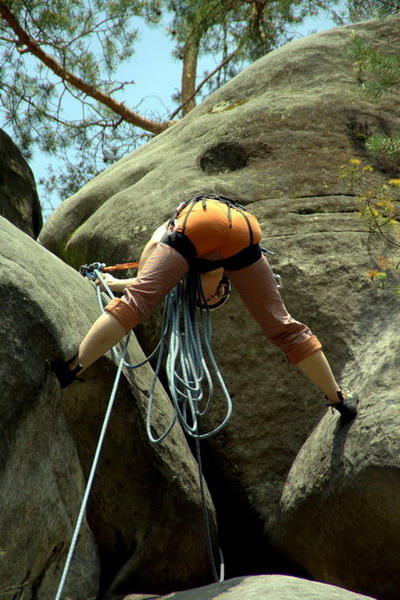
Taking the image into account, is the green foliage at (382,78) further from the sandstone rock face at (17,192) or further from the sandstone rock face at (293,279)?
the sandstone rock face at (17,192)

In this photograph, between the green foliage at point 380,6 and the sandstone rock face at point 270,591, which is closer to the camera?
the sandstone rock face at point 270,591

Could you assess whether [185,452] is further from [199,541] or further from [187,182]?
[187,182]

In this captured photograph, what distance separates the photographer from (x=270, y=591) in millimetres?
2551

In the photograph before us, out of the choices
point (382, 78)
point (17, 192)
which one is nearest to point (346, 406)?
point (382, 78)

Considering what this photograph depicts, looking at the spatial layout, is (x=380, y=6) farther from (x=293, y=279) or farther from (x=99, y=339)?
(x=99, y=339)

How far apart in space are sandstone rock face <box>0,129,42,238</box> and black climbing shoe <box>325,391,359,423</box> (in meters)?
3.65

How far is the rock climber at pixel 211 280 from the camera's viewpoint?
115 inches

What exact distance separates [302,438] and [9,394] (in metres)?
1.88

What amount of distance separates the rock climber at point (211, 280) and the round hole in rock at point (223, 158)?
155 centimetres

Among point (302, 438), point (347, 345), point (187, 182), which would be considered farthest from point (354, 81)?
point (302, 438)

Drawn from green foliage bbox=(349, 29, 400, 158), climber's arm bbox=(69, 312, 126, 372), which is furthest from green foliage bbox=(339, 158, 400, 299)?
climber's arm bbox=(69, 312, 126, 372)

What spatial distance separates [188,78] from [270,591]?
8.11m

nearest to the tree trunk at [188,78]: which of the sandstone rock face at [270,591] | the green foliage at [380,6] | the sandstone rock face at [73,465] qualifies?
the green foliage at [380,6]

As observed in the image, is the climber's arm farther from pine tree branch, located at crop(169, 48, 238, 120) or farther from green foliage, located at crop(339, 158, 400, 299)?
pine tree branch, located at crop(169, 48, 238, 120)
